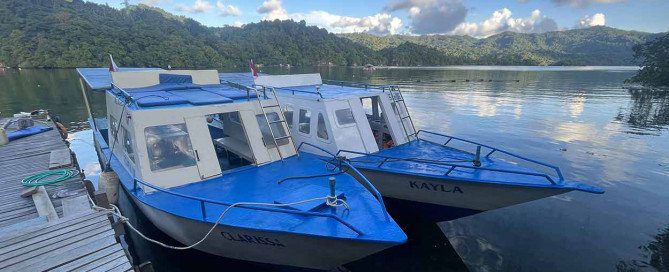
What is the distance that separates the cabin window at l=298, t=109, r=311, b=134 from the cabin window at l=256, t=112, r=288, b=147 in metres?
1.77

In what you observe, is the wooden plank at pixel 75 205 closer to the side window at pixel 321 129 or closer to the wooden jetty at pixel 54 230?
the wooden jetty at pixel 54 230

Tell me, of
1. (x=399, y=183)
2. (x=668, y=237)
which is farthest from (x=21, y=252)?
(x=668, y=237)

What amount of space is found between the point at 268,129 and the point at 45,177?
21.9ft

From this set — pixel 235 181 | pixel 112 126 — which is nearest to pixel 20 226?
pixel 235 181

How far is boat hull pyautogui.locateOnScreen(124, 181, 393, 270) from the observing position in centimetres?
615

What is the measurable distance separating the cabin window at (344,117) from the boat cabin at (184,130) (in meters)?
2.05

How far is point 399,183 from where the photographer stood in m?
10.3

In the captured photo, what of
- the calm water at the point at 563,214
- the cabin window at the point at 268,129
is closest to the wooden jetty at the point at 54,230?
the calm water at the point at 563,214

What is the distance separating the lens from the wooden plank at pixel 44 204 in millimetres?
6961

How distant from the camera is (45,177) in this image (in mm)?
9336

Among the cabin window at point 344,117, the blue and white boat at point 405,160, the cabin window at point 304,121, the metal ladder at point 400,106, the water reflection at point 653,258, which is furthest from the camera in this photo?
the metal ladder at point 400,106

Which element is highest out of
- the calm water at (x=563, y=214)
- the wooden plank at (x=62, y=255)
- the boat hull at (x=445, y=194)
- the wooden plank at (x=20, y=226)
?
the wooden plank at (x=20, y=226)

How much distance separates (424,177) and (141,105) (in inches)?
334

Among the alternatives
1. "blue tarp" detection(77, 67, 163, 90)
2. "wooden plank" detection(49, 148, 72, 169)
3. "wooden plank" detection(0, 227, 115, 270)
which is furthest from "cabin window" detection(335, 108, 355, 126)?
"wooden plank" detection(49, 148, 72, 169)
